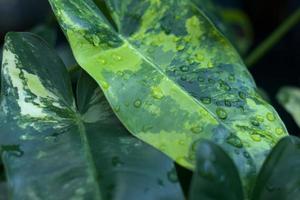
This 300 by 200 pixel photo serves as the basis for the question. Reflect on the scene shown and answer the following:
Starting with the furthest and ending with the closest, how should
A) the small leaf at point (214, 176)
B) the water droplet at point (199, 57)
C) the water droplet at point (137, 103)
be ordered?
the water droplet at point (199, 57), the water droplet at point (137, 103), the small leaf at point (214, 176)

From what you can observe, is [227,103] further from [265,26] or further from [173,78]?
[265,26]

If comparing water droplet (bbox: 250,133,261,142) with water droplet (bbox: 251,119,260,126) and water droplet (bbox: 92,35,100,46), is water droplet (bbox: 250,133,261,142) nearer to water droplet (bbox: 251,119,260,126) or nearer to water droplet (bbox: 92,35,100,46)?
water droplet (bbox: 251,119,260,126)

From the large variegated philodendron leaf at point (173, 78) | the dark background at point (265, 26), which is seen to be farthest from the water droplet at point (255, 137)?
the dark background at point (265, 26)

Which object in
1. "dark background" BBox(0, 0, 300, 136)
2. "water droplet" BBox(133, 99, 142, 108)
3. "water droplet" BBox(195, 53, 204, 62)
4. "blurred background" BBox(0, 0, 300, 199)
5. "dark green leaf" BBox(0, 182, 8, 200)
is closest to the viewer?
"water droplet" BBox(133, 99, 142, 108)

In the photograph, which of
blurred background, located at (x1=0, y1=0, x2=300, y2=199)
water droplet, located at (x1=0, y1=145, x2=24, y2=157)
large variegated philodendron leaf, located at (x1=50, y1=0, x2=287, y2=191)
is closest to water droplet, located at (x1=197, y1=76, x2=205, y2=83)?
large variegated philodendron leaf, located at (x1=50, y1=0, x2=287, y2=191)

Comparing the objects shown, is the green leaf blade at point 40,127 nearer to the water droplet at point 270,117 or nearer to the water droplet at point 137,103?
the water droplet at point 137,103

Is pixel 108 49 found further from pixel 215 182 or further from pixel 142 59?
pixel 215 182
